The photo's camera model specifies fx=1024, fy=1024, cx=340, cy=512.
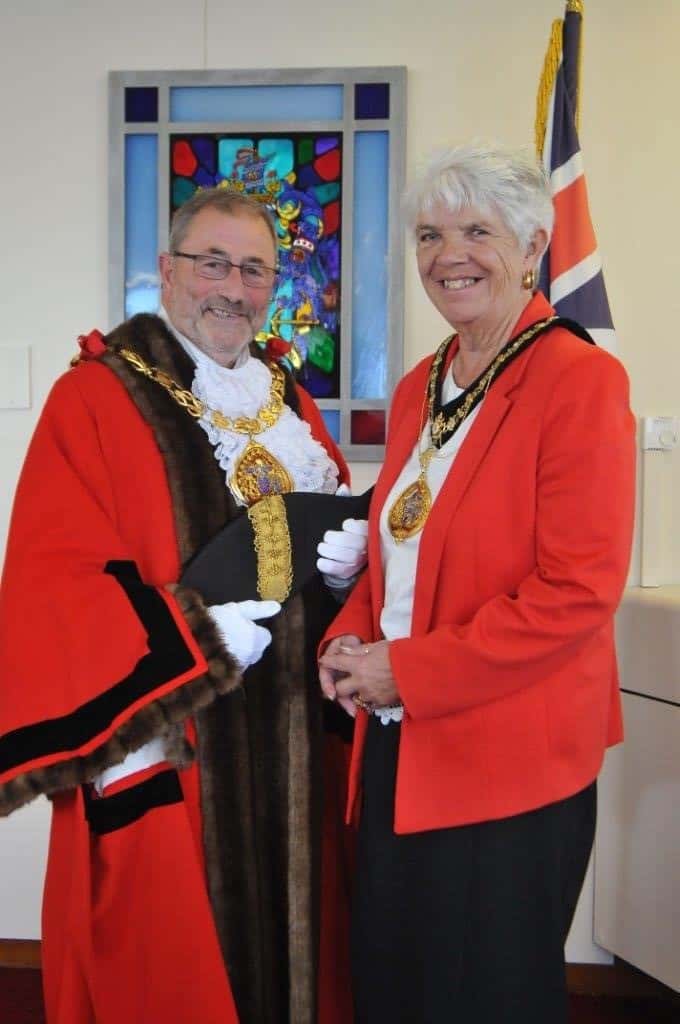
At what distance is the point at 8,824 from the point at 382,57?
2116mm

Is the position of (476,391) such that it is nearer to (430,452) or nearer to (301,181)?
(430,452)

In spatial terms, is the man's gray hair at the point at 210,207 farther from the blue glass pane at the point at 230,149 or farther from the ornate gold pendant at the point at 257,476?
the blue glass pane at the point at 230,149

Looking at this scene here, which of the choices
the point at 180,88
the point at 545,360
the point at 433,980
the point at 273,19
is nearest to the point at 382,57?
the point at 273,19

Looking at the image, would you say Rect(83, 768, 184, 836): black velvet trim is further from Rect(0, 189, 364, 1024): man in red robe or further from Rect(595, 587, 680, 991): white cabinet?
Rect(595, 587, 680, 991): white cabinet

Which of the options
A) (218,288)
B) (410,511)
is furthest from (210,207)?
(410,511)

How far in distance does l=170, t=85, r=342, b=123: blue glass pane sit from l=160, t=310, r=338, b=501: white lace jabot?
81 centimetres

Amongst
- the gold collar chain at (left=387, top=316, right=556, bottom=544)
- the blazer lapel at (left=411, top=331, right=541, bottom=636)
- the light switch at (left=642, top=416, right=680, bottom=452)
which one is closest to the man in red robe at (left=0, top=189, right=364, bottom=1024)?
the gold collar chain at (left=387, top=316, right=556, bottom=544)

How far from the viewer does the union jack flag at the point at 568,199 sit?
2.17m

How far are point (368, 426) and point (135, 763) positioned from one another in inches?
44.9

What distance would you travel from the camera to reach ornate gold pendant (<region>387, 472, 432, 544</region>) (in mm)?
1474

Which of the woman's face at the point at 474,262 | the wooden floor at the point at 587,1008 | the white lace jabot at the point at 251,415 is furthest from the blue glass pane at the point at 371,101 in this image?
the wooden floor at the point at 587,1008

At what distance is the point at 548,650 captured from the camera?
133 cm

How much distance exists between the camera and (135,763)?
163 centimetres

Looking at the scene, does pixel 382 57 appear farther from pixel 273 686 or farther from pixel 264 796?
pixel 264 796
